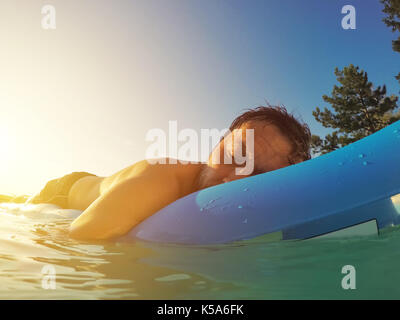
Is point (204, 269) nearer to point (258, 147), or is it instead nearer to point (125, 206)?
point (125, 206)

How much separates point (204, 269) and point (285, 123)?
1.65 meters

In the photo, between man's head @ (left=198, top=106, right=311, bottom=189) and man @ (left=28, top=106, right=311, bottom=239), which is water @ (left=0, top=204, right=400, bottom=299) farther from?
man's head @ (left=198, top=106, right=311, bottom=189)

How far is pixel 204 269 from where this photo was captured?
4.11 feet

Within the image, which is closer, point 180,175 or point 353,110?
point 180,175

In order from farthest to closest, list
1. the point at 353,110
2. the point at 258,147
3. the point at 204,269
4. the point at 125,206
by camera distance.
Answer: the point at 353,110 → the point at 258,147 → the point at 125,206 → the point at 204,269

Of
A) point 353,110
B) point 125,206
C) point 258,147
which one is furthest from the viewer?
point 353,110

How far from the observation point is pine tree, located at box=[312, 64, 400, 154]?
50.6 feet

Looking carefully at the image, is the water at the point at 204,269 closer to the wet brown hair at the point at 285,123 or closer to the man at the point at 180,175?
the man at the point at 180,175

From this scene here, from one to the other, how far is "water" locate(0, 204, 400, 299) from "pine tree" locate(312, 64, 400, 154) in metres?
14.6

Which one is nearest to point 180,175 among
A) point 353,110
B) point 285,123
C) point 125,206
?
point 125,206

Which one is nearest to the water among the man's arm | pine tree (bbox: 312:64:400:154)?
the man's arm

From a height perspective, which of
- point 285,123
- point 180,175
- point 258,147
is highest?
point 285,123

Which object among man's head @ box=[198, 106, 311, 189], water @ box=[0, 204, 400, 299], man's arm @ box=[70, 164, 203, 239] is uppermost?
man's head @ box=[198, 106, 311, 189]

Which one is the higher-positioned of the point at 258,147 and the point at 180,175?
the point at 258,147
